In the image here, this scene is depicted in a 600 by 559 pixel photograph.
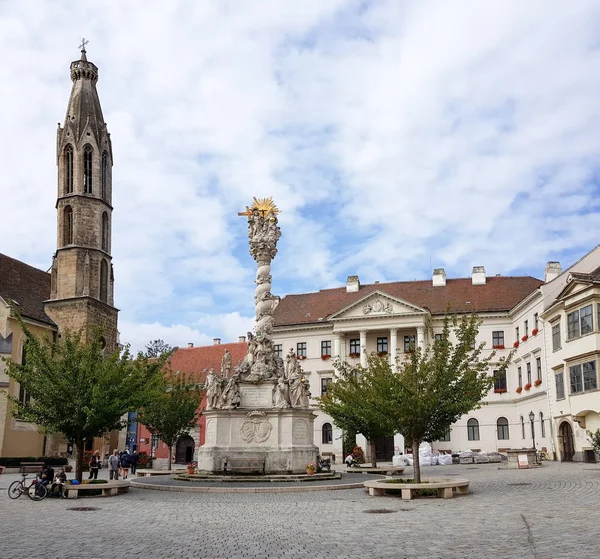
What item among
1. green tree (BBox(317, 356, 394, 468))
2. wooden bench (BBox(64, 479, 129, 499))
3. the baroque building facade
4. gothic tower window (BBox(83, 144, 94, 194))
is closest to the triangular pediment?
the baroque building facade

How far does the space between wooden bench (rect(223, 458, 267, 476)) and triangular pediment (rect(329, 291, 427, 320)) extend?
34.5 m

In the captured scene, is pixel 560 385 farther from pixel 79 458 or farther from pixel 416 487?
pixel 79 458

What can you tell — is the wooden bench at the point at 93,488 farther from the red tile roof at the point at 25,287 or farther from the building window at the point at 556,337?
the red tile roof at the point at 25,287

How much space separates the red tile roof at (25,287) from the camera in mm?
53719

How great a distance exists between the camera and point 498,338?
58.8m

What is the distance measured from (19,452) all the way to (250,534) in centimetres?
3931

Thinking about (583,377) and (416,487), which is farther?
(583,377)

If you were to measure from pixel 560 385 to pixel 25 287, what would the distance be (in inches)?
1517

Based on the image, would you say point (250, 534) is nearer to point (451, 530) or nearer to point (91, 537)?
point (91, 537)

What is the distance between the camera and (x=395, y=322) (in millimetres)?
60000

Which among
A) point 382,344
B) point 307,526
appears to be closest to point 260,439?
point 307,526

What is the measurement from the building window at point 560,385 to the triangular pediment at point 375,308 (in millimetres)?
16253

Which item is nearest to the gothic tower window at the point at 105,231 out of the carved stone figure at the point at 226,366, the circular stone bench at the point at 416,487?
the carved stone figure at the point at 226,366

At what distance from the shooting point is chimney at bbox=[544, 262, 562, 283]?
53281 millimetres
